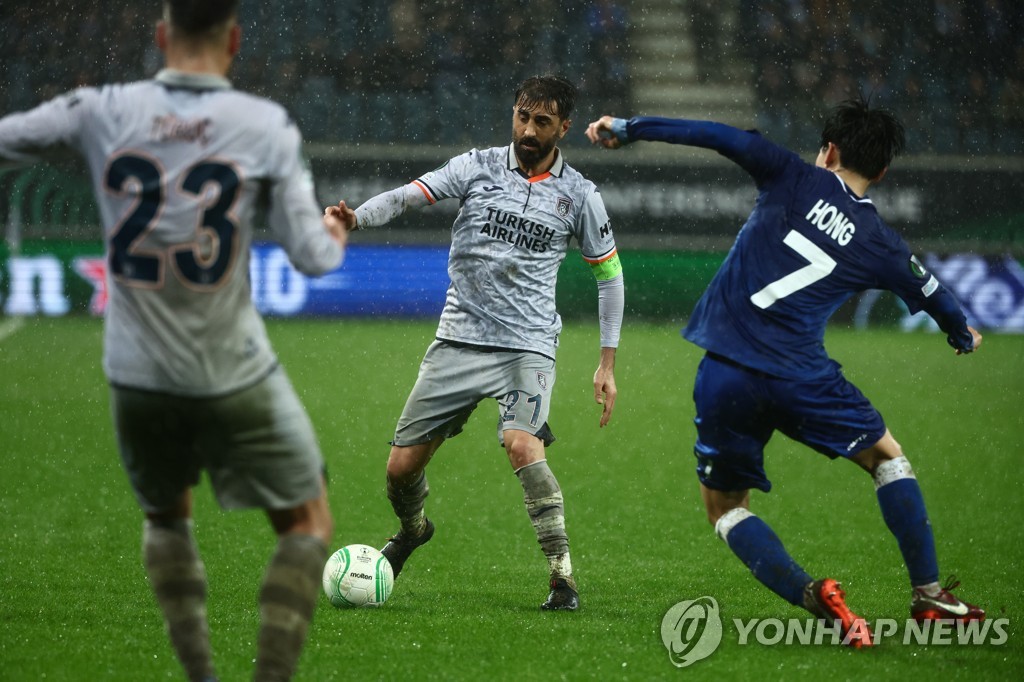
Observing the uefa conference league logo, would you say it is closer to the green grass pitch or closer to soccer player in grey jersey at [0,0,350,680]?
the green grass pitch

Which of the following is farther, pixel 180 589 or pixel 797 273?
pixel 797 273

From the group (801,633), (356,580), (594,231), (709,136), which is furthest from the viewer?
(594,231)

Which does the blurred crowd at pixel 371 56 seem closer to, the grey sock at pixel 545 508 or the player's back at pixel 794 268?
the grey sock at pixel 545 508

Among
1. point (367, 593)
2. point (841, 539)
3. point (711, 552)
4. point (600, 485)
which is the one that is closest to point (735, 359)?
point (367, 593)

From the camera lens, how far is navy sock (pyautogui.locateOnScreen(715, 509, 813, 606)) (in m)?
4.10

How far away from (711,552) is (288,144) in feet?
12.0

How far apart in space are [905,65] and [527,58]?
5.62 metres

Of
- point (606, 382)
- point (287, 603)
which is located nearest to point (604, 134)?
point (606, 382)

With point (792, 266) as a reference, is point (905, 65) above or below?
above

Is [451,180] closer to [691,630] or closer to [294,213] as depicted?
[691,630]

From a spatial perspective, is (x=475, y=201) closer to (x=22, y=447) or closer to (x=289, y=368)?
(x=22, y=447)

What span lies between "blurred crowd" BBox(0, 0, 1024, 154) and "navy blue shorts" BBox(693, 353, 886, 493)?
13.4 metres

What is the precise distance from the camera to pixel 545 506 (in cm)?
496

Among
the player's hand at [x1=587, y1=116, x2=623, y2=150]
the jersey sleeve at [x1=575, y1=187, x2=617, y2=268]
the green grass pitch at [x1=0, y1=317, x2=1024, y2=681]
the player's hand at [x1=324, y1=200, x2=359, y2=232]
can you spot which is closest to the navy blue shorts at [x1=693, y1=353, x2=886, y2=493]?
the green grass pitch at [x1=0, y1=317, x2=1024, y2=681]
